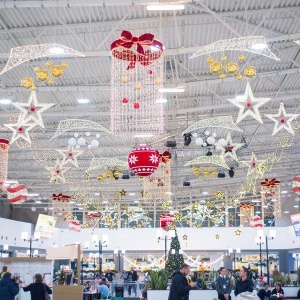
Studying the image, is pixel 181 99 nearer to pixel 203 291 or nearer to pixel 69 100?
pixel 69 100

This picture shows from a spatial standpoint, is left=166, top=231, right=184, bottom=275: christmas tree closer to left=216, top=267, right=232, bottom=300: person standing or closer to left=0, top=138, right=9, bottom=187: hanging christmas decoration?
left=0, top=138, right=9, bottom=187: hanging christmas decoration

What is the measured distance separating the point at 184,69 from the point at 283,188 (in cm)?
2486

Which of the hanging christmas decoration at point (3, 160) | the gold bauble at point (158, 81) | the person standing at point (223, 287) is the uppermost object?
the gold bauble at point (158, 81)

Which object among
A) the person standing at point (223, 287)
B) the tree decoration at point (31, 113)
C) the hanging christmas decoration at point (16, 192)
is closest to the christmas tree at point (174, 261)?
the hanging christmas decoration at point (16, 192)

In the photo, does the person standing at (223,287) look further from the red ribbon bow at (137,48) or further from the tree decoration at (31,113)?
the tree decoration at (31,113)

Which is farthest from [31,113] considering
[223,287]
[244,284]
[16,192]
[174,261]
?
[16,192]

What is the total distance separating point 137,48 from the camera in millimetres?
9859

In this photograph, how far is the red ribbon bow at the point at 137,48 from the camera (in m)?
9.62

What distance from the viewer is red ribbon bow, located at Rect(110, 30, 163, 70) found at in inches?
379

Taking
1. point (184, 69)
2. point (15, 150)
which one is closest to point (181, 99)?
point (184, 69)

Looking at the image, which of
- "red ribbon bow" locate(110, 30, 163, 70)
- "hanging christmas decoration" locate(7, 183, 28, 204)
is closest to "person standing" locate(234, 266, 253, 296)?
"red ribbon bow" locate(110, 30, 163, 70)

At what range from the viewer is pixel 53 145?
1042 inches

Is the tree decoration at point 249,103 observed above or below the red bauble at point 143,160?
above

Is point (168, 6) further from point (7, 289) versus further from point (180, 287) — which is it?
point (7, 289)
